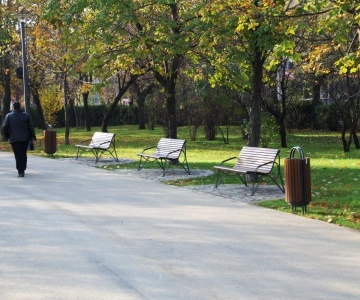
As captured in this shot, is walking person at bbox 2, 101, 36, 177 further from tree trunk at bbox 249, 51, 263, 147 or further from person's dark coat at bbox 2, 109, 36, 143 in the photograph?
tree trunk at bbox 249, 51, 263, 147

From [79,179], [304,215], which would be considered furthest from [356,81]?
[304,215]

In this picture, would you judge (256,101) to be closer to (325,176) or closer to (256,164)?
(256,164)

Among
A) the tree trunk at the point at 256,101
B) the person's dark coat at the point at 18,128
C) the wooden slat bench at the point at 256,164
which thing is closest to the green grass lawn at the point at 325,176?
the wooden slat bench at the point at 256,164

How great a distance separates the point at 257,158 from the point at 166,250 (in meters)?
5.57

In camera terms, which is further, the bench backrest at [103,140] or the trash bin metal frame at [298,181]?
the bench backrest at [103,140]

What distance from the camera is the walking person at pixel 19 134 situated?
1545cm

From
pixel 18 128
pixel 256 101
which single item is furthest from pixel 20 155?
pixel 256 101

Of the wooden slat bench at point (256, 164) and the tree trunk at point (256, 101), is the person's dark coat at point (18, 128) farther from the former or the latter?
the tree trunk at point (256, 101)

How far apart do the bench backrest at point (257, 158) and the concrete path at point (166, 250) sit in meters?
1.17

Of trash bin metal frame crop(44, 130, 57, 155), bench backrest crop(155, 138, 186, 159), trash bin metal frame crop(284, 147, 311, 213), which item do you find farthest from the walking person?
trash bin metal frame crop(284, 147, 311, 213)

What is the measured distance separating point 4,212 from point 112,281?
183 inches

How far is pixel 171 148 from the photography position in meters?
16.5

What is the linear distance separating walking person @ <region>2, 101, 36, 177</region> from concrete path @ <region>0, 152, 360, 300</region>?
11.0 ft

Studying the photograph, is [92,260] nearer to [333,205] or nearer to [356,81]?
[333,205]
